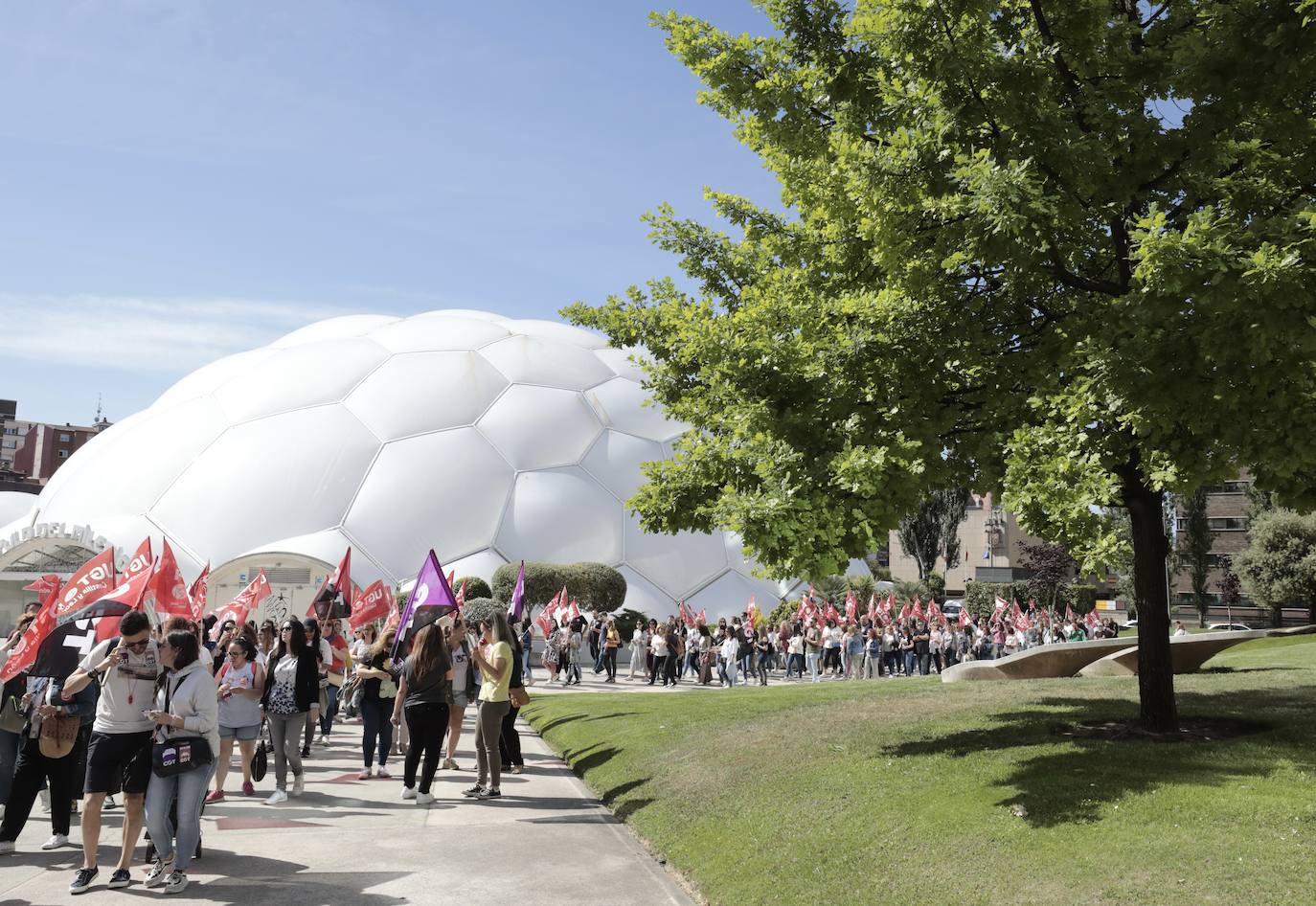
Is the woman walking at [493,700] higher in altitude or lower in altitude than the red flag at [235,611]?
lower

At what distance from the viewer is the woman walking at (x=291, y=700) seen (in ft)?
29.9

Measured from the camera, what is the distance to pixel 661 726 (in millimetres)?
12789

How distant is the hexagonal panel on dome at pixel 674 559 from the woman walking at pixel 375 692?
25.6 meters

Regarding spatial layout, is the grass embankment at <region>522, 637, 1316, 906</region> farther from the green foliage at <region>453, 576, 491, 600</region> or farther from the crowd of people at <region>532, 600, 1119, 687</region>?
the green foliage at <region>453, 576, 491, 600</region>

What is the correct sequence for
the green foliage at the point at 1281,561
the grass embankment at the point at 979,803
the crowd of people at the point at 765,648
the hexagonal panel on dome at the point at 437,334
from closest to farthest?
the grass embankment at the point at 979,803 → the crowd of people at the point at 765,648 → the hexagonal panel on dome at the point at 437,334 → the green foliage at the point at 1281,561

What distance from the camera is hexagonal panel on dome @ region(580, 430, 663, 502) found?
127 feet

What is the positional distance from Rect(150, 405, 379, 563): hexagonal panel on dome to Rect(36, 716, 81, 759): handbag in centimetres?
2905

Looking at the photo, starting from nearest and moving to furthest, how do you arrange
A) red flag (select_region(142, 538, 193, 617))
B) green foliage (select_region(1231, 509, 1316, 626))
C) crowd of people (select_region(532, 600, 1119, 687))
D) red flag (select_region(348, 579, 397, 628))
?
red flag (select_region(142, 538, 193, 617)) → red flag (select_region(348, 579, 397, 628)) → crowd of people (select_region(532, 600, 1119, 687)) → green foliage (select_region(1231, 509, 1316, 626))

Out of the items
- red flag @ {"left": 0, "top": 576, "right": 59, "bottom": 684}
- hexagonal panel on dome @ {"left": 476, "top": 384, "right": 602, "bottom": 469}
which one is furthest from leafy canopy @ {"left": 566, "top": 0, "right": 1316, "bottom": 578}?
hexagonal panel on dome @ {"left": 476, "top": 384, "right": 602, "bottom": 469}

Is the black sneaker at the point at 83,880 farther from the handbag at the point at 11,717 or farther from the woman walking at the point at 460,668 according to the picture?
the woman walking at the point at 460,668

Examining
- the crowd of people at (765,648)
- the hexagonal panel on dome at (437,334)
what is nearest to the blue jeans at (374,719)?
the crowd of people at (765,648)

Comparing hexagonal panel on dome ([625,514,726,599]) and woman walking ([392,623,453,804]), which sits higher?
hexagonal panel on dome ([625,514,726,599])

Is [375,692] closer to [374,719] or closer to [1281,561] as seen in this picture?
[374,719]

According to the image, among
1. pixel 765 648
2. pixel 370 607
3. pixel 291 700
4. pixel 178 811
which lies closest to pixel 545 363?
pixel 765 648
